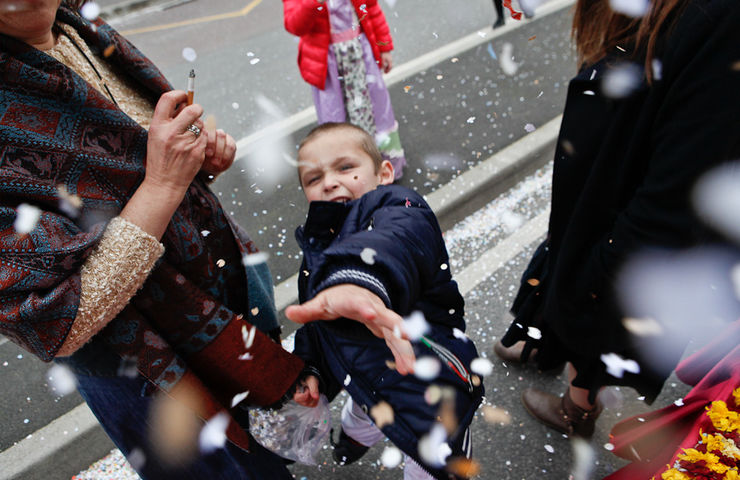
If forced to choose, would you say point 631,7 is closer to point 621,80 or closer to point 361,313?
point 621,80

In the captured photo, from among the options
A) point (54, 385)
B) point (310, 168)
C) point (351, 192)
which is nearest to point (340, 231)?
point (351, 192)

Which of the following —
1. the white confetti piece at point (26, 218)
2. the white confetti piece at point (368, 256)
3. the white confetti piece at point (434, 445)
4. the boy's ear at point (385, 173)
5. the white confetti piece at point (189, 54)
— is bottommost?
the white confetti piece at point (434, 445)

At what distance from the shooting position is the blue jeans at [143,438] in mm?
1371

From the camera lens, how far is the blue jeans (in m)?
1.37

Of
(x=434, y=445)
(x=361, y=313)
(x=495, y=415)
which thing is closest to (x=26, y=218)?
(x=361, y=313)

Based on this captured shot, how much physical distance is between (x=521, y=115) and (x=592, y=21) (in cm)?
285

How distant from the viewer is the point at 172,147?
121cm

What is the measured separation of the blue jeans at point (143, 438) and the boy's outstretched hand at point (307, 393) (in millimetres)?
252

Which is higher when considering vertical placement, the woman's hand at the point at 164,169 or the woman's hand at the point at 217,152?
the woman's hand at the point at 164,169

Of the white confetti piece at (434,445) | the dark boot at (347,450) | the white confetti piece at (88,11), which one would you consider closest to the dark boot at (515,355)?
the dark boot at (347,450)

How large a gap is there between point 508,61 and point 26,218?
4.77 m

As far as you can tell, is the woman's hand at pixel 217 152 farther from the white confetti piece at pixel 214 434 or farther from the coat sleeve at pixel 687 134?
the coat sleeve at pixel 687 134

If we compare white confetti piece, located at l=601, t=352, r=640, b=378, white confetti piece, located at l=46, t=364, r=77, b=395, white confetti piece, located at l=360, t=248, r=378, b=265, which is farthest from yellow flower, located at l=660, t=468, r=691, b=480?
white confetti piece, located at l=46, t=364, r=77, b=395

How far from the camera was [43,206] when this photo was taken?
1.07 meters
